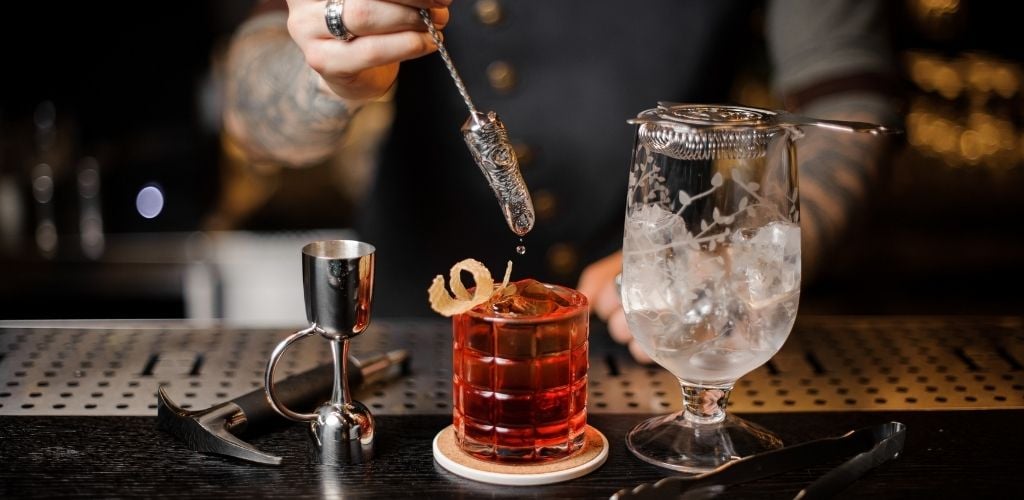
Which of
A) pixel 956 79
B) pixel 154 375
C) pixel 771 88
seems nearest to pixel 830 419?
pixel 154 375

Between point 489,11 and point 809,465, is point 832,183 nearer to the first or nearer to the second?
point 489,11

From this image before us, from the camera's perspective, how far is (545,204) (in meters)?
2.17

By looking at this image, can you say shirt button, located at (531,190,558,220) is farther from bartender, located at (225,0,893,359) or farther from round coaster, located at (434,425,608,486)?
round coaster, located at (434,425,608,486)

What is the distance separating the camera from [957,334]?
5.45 feet

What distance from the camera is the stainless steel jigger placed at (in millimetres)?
1129

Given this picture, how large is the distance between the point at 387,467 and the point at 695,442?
0.35 metres

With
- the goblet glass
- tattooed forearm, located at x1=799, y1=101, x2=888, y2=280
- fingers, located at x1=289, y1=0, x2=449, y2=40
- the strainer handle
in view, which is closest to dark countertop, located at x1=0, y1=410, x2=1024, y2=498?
the goblet glass

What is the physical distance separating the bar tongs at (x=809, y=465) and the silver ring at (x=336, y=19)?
2.19ft

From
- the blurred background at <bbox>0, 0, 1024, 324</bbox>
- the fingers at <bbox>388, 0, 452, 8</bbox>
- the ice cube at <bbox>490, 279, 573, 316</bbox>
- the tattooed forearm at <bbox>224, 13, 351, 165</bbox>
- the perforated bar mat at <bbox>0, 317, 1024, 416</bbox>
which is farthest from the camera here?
the blurred background at <bbox>0, 0, 1024, 324</bbox>

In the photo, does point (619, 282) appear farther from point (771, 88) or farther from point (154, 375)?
point (771, 88)

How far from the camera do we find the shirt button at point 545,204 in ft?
7.11

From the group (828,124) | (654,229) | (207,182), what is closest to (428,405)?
(654,229)

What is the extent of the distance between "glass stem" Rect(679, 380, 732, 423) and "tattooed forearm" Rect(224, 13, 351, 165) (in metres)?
0.82

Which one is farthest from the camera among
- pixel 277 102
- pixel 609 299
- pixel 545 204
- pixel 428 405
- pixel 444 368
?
pixel 545 204
